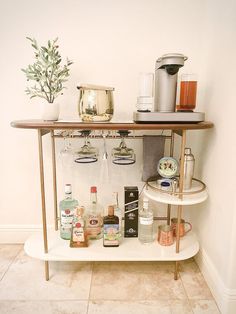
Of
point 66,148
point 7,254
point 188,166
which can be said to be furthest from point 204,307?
point 7,254

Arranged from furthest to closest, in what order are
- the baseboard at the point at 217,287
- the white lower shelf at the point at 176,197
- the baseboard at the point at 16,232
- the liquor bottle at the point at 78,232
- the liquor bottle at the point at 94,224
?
the baseboard at the point at 16,232 → the liquor bottle at the point at 94,224 → the liquor bottle at the point at 78,232 → the white lower shelf at the point at 176,197 → the baseboard at the point at 217,287

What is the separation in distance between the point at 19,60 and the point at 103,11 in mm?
579

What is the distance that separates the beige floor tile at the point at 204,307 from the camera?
1.20 meters

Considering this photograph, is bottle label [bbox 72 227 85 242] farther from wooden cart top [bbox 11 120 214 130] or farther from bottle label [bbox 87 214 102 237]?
wooden cart top [bbox 11 120 214 130]

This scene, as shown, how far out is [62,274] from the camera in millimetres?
1464

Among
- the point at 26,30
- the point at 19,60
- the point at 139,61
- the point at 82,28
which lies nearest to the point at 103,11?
the point at 82,28

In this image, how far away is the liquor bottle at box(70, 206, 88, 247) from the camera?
144 cm

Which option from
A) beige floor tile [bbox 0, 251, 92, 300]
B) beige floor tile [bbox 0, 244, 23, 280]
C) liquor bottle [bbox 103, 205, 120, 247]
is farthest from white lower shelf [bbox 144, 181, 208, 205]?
beige floor tile [bbox 0, 244, 23, 280]

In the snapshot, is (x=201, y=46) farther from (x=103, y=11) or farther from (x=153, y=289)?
(x=153, y=289)

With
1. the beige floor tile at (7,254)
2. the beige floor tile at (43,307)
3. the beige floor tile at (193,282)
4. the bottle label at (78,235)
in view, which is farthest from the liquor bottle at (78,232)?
the beige floor tile at (193,282)

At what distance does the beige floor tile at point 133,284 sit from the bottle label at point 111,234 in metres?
0.18

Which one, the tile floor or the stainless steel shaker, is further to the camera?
the stainless steel shaker

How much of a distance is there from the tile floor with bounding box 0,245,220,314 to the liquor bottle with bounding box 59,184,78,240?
0.64 ft

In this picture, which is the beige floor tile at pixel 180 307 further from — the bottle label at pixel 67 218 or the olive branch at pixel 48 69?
the olive branch at pixel 48 69
